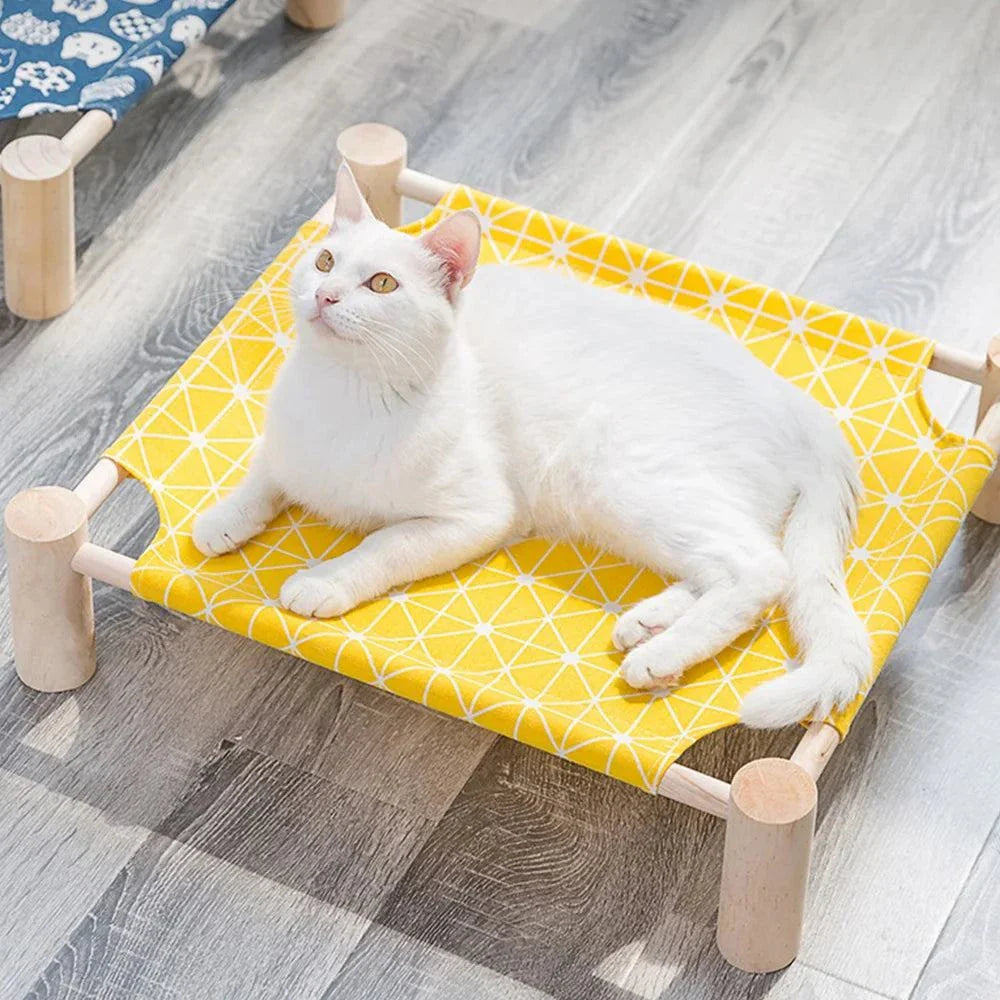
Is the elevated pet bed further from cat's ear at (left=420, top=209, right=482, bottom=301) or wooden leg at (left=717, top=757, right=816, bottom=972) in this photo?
wooden leg at (left=717, top=757, right=816, bottom=972)

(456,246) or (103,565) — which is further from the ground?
(456,246)

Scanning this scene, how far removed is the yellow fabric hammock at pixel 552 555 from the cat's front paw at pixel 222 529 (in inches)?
0.7

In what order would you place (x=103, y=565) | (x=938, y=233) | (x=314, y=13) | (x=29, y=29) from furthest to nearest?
1. (x=314, y=13)
2. (x=938, y=233)
3. (x=29, y=29)
4. (x=103, y=565)

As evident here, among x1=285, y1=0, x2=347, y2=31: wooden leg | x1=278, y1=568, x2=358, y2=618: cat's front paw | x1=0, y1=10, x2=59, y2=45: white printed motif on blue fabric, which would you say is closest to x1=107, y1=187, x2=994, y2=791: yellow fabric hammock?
x1=278, y1=568, x2=358, y2=618: cat's front paw

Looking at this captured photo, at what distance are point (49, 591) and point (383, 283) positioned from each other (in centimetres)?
50

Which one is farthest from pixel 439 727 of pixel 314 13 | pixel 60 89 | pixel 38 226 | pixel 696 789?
pixel 314 13

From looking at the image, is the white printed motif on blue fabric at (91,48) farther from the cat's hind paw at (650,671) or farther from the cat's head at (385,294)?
the cat's hind paw at (650,671)

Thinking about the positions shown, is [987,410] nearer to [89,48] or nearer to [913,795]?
[913,795]

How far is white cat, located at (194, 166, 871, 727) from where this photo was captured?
1867 millimetres

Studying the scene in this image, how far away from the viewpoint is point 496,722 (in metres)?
1.84

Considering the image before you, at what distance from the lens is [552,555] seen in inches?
80.3

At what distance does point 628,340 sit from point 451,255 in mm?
309

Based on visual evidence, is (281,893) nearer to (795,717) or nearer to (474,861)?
(474,861)

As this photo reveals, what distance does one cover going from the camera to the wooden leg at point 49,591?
6.37 ft
